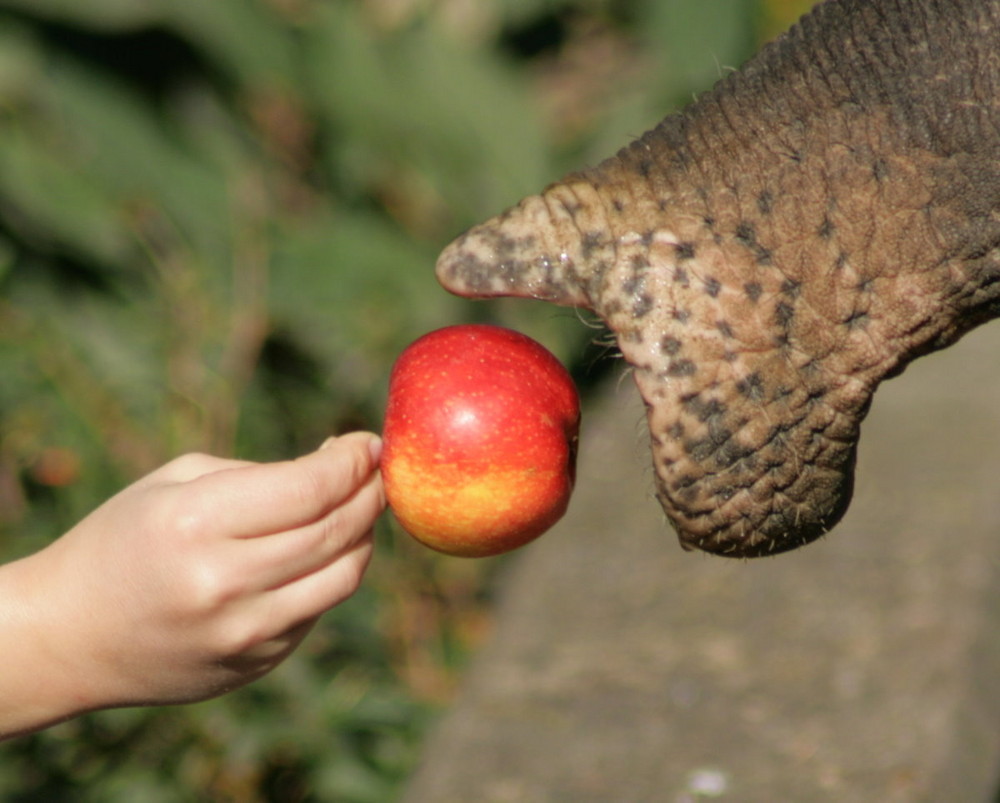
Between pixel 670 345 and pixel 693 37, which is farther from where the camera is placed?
pixel 693 37

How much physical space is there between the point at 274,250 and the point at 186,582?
2.41 meters

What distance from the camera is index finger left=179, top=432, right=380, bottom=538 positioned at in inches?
69.7

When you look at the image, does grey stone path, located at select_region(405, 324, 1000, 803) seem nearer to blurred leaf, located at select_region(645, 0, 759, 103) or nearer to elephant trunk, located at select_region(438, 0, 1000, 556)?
elephant trunk, located at select_region(438, 0, 1000, 556)

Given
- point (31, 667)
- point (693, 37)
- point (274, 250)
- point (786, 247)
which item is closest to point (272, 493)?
point (31, 667)

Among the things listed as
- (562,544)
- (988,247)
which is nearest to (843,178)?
(988,247)

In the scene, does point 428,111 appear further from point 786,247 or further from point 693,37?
point 786,247

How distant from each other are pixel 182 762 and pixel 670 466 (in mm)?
1584

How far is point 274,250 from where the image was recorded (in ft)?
13.4

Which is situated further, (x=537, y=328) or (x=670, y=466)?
(x=537, y=328)

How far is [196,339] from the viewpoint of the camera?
3.31 m

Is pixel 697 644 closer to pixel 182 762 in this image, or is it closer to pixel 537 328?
pixel 182 762

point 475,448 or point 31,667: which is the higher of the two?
point 475,448

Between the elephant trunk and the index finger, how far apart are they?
32 centimetres

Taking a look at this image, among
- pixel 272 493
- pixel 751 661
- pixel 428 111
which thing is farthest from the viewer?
pixel 428 111
